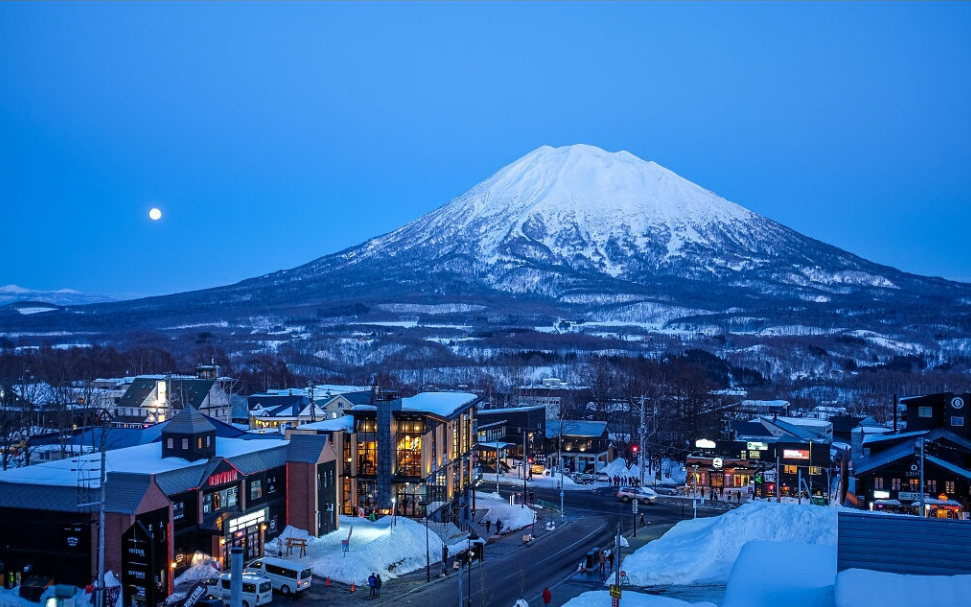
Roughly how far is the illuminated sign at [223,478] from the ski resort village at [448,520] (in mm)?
103

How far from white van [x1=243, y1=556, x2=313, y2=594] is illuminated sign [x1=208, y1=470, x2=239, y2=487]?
3809mm

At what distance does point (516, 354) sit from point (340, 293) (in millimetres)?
79329

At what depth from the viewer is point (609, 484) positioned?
168 ft

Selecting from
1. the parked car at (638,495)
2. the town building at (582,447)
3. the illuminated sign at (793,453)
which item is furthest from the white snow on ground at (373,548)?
the town building at (582,447)

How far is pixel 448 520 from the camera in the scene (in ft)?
117

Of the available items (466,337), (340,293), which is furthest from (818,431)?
(340,293)

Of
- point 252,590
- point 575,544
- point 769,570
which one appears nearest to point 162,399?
point 575,544

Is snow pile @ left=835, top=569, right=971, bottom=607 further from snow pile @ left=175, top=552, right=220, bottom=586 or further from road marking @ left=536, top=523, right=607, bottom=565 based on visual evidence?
snow pile @ left=175, top=552, right=220, bottom=586

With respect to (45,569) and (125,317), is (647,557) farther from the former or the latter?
(125,317)

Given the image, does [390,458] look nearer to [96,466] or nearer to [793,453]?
[96,466]

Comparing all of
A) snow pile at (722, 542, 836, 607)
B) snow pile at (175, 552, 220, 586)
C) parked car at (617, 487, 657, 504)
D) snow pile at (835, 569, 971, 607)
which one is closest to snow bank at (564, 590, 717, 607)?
snow pile at (722, 542, 836, 607)

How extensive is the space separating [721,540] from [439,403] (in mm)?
15977

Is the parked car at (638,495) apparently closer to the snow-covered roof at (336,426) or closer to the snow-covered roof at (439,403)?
the snow-covered roof at (439,403)

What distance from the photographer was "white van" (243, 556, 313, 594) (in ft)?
82.5
